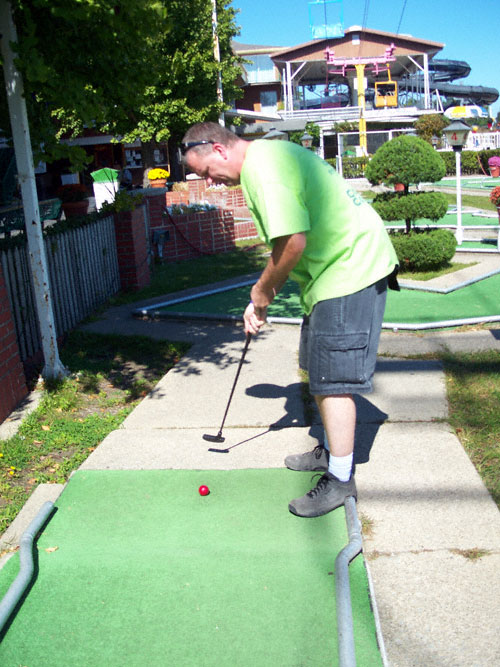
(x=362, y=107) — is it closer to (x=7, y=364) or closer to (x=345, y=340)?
(x=7, y=364)

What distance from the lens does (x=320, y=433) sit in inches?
157

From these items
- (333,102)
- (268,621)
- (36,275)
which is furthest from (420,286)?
(333,102)

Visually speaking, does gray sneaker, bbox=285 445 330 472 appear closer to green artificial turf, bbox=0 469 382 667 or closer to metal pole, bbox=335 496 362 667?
green artificial turf, bbox=0 469 382 667

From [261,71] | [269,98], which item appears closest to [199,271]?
[261,71]

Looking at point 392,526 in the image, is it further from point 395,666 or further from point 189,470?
point 189,470

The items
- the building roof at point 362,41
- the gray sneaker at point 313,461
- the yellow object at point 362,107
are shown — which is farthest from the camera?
the building roof at point 362,41

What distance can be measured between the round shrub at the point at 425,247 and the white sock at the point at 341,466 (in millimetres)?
5757

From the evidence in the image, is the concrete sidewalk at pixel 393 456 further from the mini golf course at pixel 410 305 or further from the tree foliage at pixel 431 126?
the tree foliage at pixel 431 126

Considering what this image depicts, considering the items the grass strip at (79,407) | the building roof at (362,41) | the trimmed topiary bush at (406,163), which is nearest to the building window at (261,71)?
the building roof at (362,41)

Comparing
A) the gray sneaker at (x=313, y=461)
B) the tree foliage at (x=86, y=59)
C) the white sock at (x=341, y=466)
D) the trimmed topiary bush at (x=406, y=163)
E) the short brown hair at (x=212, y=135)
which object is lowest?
the gray sneaker at (x=313, y=461)

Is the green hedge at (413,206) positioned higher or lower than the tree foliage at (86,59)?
lower

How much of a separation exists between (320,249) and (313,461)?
126 centimetres

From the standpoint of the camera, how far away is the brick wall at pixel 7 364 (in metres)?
4.40

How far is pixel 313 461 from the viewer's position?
11.5 ft
